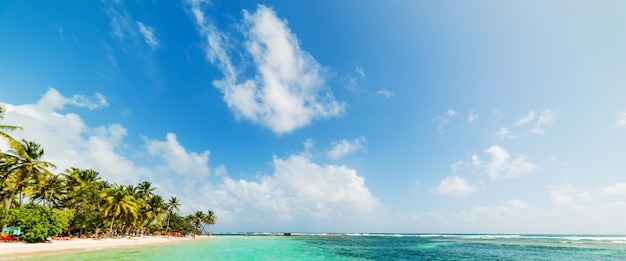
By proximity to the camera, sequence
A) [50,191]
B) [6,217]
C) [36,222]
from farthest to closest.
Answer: [50,191]
[36,222]
[6,217]

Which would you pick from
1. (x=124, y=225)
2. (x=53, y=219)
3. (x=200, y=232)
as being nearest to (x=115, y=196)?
(x=53, y=219)

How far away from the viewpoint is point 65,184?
148 feet

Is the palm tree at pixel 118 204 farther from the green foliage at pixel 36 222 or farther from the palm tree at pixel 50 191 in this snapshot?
the green foliage at pixel 36 222

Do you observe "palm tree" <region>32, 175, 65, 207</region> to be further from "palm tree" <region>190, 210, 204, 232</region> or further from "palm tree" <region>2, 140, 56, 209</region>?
"palm tree" <region>190, 210, 204, 232</region>

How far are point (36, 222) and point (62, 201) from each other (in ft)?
67.1

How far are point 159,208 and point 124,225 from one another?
7.28 m

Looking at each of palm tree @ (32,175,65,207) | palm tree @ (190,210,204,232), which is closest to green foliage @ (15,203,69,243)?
palm tree @ (32,175,65,207)

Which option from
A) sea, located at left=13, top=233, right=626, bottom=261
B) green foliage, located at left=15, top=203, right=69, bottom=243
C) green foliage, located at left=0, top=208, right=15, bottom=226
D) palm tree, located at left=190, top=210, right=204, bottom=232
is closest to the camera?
green foliage, located at left=0, top=208, right=15, bottom=226

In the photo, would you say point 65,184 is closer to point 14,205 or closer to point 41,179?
point 14,205

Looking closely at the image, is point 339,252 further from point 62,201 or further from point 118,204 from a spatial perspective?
point 62,201

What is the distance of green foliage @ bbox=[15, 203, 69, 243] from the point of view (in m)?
29.5

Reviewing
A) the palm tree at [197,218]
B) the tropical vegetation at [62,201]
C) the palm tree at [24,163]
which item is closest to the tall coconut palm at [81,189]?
the tropical vegetation at [62,201]

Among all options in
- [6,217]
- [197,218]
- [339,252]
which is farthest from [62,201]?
[197,218]

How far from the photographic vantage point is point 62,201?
153ft
